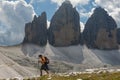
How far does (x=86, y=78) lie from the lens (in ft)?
109

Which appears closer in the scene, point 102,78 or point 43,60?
point 102,78

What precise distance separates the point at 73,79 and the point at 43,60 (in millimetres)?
10289

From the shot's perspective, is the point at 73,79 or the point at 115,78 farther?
the point at 73,79

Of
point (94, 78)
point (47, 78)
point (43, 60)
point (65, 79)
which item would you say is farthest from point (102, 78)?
point (43, 60)

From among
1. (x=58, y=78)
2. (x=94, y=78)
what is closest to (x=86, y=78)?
(x=94, y=78)

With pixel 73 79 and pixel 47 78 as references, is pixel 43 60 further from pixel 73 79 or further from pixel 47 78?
pixel 73 79

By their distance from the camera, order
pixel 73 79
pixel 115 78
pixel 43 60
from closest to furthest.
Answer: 1. pixel 115 78
2. pixel 73 79
3. pixel 43 60

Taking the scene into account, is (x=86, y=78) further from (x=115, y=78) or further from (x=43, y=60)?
(x=43, y=60)

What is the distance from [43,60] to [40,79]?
23.5ft

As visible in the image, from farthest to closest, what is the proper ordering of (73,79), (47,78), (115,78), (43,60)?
1. (43,60)
2. (47,78)
3. (73,79)
4. (115,78)

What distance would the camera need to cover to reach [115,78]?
31.5 m

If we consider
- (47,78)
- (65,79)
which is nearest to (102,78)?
(65,79)

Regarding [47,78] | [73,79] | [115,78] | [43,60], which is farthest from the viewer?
[43,60]

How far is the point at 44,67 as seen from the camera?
4406 cm
